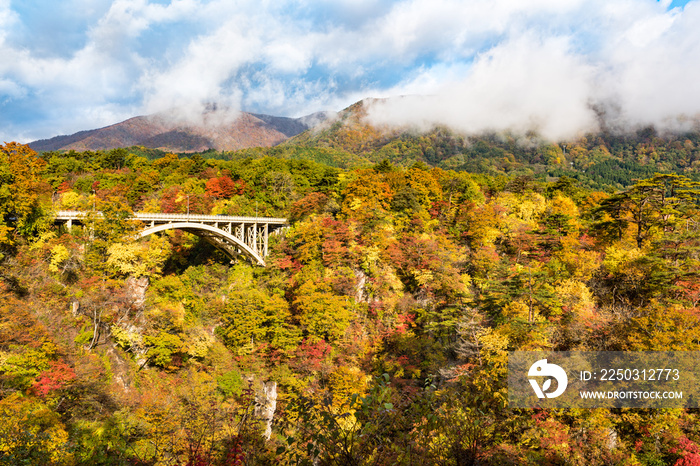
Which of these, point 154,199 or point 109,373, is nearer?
point 109,373

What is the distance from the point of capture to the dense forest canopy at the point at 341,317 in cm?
1045

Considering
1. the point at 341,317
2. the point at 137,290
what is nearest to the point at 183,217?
the point at 137,290

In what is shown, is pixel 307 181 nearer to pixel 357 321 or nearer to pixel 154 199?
pixel 154 199

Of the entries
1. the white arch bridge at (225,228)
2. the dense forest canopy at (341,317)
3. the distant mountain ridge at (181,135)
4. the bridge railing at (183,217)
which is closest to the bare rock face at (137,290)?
the dense forest canopy at (341,317)

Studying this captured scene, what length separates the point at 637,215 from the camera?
24281 millimetres

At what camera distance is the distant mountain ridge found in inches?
4542

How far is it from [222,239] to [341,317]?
1460cm

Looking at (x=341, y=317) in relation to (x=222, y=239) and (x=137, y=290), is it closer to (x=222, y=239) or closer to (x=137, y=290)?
(x=137, y=290)

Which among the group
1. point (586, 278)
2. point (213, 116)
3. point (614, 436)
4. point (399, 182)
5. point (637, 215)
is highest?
point (213, 116)

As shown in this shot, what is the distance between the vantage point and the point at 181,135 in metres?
140

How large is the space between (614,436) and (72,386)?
2286 cm

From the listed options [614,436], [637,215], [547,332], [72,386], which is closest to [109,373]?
[72,386]

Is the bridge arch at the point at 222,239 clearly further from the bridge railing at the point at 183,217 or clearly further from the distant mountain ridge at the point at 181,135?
the distant mountain ridge at the point at 181,135

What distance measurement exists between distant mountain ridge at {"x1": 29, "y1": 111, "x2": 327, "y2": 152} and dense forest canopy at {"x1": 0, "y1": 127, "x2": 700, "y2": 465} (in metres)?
108
